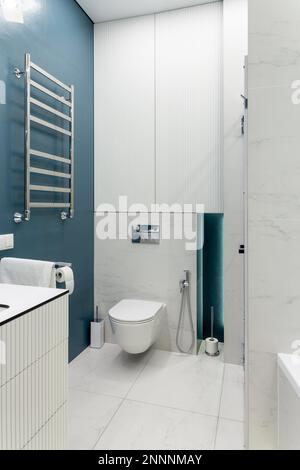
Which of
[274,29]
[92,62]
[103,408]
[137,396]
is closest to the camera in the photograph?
[274,29]

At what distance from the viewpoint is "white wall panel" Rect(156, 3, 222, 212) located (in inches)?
96.3

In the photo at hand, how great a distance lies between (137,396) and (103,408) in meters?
0.24

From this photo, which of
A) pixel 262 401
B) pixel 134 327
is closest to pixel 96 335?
pixel 134 327

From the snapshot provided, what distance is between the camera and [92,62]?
2.67 metres

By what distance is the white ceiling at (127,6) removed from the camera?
2.40 meters

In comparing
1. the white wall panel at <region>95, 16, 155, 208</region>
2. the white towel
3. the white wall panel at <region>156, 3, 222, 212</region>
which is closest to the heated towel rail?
the white towel

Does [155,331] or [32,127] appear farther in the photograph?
[155,331]

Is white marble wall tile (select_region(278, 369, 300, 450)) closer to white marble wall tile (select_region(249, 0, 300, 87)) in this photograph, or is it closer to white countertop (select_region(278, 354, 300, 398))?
white countertop (select_region(278, 354, 300, 398))

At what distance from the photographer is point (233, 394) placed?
2021 mm

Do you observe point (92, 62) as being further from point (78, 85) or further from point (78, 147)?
point (78, 147)

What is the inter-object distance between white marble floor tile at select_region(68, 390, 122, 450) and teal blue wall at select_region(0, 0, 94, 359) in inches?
21.2

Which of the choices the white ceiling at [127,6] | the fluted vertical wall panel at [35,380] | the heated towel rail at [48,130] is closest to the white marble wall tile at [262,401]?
the fluted vertical wall panel at [35,380]

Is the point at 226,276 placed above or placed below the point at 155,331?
above

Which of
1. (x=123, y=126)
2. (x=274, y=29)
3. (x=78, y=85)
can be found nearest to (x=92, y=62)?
(x=78, y=85)
